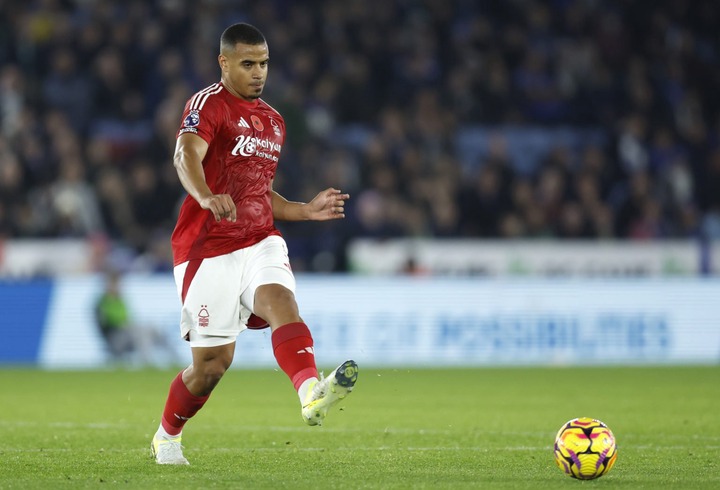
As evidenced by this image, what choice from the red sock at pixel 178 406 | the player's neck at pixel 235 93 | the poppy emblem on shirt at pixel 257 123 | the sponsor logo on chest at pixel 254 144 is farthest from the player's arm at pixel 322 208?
the red sock at pixel 178 406

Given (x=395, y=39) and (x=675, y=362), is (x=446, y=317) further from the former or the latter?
(x=395, y=39)

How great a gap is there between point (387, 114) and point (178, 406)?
12.7 meters

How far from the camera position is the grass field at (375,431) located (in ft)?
20.7

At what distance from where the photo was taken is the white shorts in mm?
6516

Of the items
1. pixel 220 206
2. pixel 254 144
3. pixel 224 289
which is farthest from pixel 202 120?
pixel 224 289

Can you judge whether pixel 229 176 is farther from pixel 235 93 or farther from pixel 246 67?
pixel 246 67

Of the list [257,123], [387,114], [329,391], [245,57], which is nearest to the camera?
[329,391]

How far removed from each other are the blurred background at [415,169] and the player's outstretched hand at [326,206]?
30.5ft

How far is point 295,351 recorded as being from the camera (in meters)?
6.29

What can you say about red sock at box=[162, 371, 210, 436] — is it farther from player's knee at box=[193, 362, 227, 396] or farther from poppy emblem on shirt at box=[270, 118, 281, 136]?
poppy emblem on shirt at box=[270, 118, 281, 136]

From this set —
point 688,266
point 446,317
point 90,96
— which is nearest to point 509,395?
point 446,317

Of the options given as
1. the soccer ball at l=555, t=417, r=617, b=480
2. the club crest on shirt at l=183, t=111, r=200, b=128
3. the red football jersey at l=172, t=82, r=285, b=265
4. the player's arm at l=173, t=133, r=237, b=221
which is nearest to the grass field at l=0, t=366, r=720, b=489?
the soccer ball at l=555, t=417, r=617, b=480

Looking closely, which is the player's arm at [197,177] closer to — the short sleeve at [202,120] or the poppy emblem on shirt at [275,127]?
the short sleeve at [202,120]

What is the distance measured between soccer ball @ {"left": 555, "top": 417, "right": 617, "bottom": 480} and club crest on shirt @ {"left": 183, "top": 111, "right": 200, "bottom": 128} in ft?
8.16
